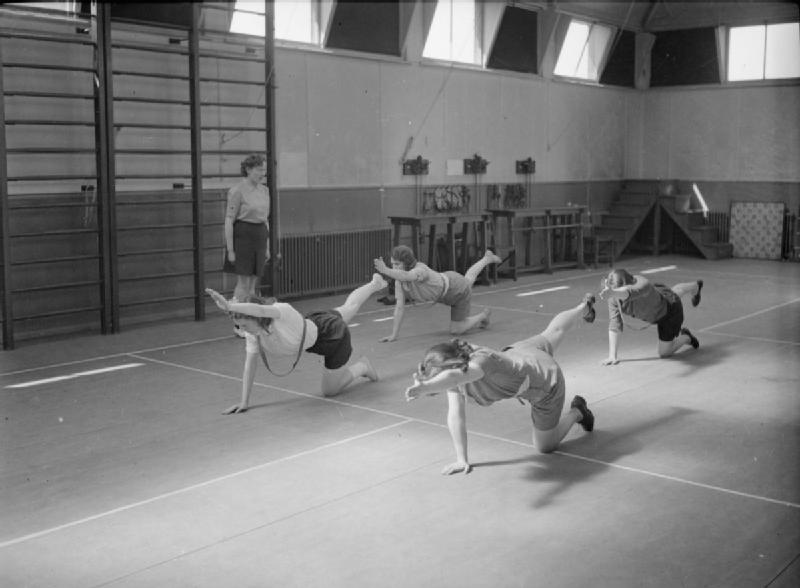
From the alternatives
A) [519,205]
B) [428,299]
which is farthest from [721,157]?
[428,299]

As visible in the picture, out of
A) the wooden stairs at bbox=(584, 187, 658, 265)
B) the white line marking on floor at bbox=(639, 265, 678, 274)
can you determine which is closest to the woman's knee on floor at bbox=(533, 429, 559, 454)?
the white line marking on floor at bbox=(639, 265, 678, 274)

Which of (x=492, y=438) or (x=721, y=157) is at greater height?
(x=721, y=157)

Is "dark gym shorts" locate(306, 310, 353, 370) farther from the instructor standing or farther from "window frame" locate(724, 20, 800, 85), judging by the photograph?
"window frame" locate(724, 20, 800, 85)

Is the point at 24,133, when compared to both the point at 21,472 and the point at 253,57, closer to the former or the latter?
the point at 253,57

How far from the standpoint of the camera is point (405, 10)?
1205 cm

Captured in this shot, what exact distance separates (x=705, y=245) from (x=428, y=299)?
9.10 meters

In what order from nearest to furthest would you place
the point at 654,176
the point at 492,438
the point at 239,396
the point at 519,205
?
the point at 492,438 → the point at 239,396 → the point at 519,205 → the point at 654,176

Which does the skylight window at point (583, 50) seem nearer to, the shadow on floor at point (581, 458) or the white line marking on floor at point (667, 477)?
the shadow on floor at point (581, 458)

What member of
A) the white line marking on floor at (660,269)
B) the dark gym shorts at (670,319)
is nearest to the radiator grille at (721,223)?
the white line marking on floor at (660,269)

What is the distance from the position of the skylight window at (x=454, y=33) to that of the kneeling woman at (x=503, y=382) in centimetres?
845

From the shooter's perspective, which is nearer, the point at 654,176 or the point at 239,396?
the point at 239,396

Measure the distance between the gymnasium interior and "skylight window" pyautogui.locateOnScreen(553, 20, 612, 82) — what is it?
0.06 meters

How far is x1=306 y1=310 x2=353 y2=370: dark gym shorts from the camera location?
19.2ft

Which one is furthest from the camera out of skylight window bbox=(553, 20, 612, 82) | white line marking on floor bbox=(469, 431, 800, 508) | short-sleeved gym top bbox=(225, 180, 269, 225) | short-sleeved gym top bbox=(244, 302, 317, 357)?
skylight window bbox=(553, 20, 612, 82)
